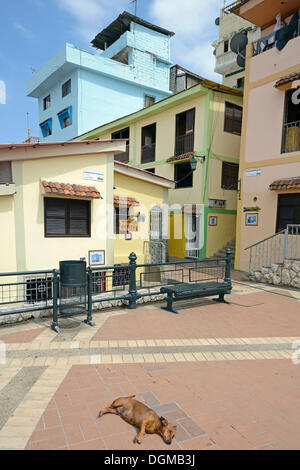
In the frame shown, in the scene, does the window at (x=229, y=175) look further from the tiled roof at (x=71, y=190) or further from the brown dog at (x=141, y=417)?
the brown dog at (x=141, y=417)

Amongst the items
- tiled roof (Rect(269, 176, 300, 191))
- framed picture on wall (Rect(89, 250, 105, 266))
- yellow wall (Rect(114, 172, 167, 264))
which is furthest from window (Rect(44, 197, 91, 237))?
tiled roof (Rect(269, 176, 300, 191))

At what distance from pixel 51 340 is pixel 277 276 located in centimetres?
796

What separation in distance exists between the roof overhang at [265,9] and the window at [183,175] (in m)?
7.05

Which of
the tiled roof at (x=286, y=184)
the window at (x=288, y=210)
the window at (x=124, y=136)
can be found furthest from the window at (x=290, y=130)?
the window at (x=124, y=136)

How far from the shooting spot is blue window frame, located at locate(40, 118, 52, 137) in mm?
26134

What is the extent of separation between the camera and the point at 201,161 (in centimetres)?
1467

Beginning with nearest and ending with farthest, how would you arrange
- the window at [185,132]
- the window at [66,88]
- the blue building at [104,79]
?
1. the window at [185,132]
2. the blue building at [104,79]
3. the window at [66,88]

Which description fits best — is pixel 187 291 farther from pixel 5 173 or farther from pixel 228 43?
pixel 228 43

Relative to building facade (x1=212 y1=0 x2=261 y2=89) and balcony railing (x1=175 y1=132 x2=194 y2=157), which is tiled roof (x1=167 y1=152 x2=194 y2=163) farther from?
building facade (x1=212 y1=0 x2=261 y2=89)

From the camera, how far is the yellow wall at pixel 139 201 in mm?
10633

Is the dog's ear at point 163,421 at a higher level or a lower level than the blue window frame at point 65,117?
lower

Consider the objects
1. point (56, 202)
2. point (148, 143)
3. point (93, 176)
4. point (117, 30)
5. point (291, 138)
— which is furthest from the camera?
point (117, 30)

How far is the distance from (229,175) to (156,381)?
14.0 meters

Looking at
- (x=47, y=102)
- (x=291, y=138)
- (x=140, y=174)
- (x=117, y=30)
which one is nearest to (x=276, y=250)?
(x=291, y=138)
